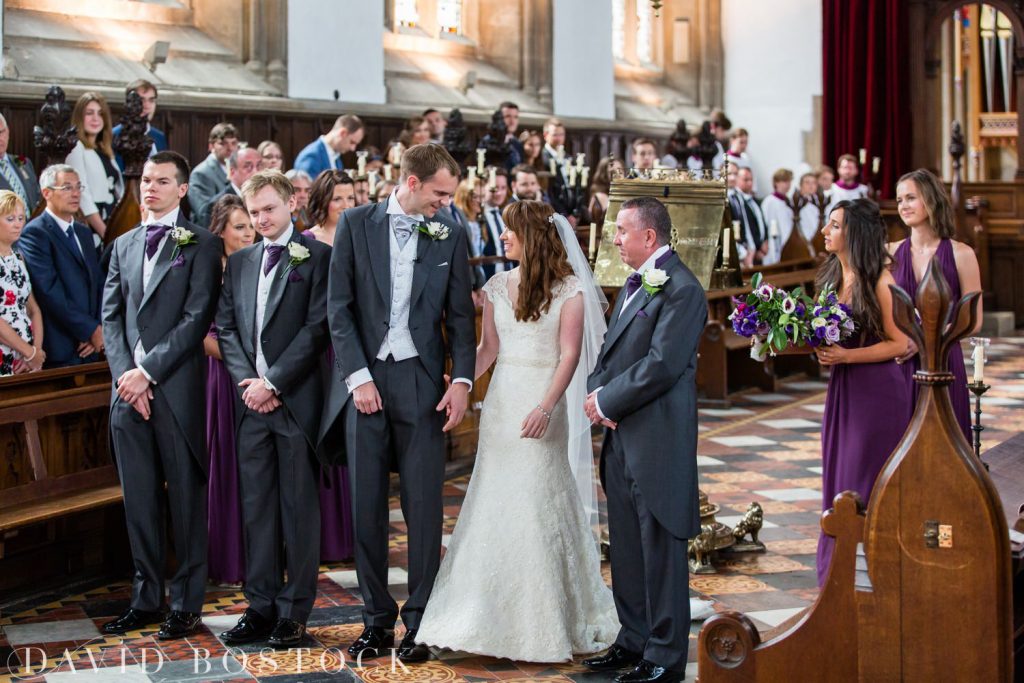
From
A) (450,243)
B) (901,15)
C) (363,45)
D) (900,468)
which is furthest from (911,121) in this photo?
(900,468)

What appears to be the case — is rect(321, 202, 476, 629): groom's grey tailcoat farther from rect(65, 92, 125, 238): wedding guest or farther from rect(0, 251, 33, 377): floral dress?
rect(65, 92, 125, 238): wedding guest

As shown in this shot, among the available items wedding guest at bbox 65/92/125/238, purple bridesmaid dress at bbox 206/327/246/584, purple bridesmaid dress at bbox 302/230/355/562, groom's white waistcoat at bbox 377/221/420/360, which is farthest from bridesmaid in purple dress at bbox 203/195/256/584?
wedding guest at bbox 65/92/125/238

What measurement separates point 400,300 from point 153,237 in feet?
3.27

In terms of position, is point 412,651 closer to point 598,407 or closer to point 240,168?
point 598,407

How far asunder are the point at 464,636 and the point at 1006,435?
216 inches

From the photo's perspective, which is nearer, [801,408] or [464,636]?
[464,636]

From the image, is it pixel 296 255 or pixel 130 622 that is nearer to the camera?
pixel 296 255

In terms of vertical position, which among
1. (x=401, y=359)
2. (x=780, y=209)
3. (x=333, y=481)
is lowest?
(x=333, y=481)

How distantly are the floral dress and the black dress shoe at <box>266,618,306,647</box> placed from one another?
1891mm

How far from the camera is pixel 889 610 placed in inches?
112

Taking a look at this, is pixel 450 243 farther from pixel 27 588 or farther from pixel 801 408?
pixel 801 408

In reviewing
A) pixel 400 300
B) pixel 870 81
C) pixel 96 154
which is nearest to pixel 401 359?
pixel 400 300

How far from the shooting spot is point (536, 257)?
453 cm

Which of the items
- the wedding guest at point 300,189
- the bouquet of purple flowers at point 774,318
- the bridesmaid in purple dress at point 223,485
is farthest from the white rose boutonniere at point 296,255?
the wedding guest at point 300,189
